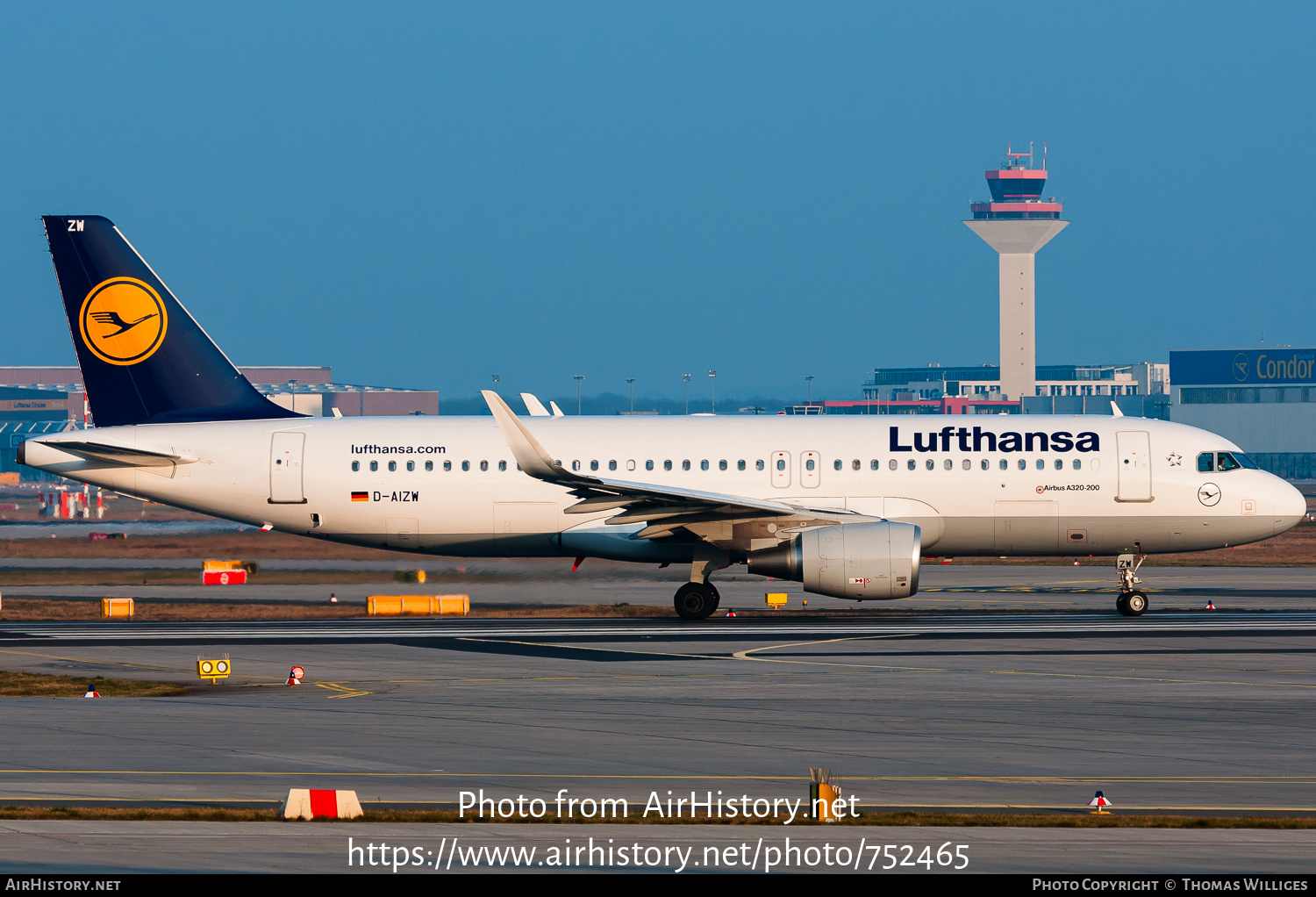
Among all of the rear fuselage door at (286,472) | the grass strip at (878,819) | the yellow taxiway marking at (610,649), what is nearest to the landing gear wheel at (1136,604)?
the yellow taxiway marking at (610,649)

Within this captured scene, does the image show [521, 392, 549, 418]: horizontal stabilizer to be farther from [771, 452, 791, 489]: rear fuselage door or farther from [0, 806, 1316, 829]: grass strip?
[0, 806, 1316, 829]: grass strip

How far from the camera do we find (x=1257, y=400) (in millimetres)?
146125

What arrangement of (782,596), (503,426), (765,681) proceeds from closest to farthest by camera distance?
(765,681), (503,426), (782,596)

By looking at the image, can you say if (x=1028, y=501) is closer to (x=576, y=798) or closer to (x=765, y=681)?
(x=765, y=681)

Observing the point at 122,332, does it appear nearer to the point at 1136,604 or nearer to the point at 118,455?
the point at 118,455

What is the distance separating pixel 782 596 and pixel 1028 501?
6.49 m

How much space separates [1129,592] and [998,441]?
4.46 meters

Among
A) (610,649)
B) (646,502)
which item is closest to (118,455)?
(646,502)

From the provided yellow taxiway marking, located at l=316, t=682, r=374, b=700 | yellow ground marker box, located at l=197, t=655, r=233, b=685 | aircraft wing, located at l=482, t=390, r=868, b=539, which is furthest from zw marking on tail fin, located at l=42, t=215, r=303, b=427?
yellow taxiway marking, located at l=316, t=682, r=374, b=700

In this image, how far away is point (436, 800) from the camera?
14.0m

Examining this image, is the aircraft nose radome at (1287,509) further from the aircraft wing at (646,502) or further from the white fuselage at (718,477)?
the aircraft wing at (646,502)

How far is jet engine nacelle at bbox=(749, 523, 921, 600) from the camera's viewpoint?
98.8 ft

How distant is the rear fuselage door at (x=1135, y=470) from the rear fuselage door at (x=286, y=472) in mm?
19081
